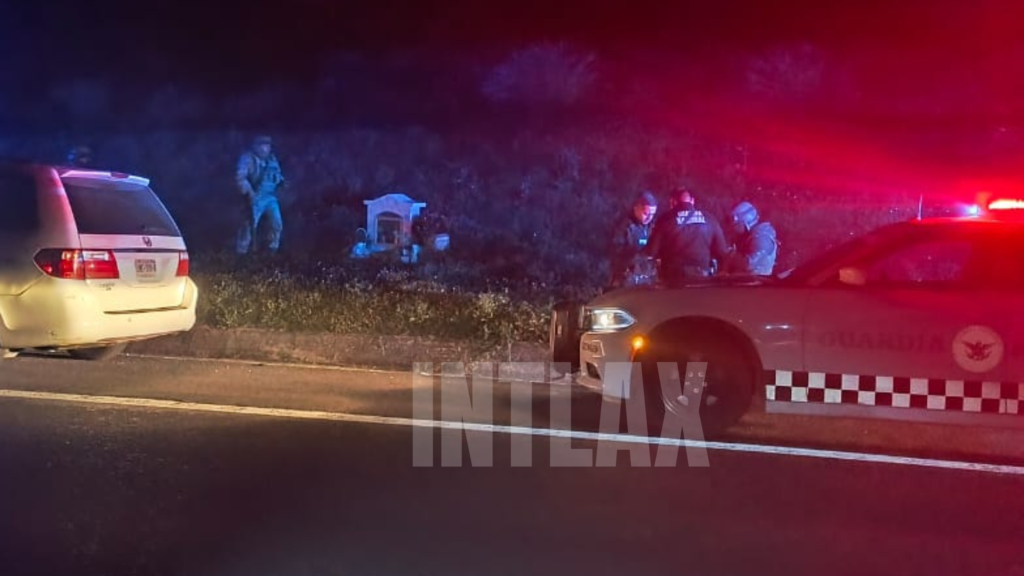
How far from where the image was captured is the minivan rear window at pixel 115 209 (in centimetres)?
720

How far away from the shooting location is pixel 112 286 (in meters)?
7.23

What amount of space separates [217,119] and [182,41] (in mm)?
5081

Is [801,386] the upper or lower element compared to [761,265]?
lower

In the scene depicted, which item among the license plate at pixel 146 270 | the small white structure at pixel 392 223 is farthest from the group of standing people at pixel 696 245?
the small white structure at pixel 392 223

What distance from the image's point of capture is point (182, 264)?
796 centimetres

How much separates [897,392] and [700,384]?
119cm

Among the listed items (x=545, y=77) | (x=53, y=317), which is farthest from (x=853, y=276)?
(x=545, y=77)

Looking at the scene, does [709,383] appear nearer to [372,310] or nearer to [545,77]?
[372,310]

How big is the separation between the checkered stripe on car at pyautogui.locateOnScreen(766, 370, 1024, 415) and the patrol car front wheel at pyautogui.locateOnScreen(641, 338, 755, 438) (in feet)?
0.73

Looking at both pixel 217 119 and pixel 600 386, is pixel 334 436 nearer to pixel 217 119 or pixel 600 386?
pixel 600 386

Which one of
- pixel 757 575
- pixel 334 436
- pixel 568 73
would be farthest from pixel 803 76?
pixel 757 575

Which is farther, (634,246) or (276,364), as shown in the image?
(634,246)

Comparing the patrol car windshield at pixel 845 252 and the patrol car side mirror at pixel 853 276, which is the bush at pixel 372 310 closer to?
the patrol car windshield at pixel 845 252

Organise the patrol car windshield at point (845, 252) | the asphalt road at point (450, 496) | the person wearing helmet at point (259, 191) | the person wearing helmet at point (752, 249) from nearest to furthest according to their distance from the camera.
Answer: the asphalt road at point (450, 496)
the patrol car windshield at point (845, 252)
the person wearing helmet at point (752, 249)
the person wearing helmet at point (259, 191)
